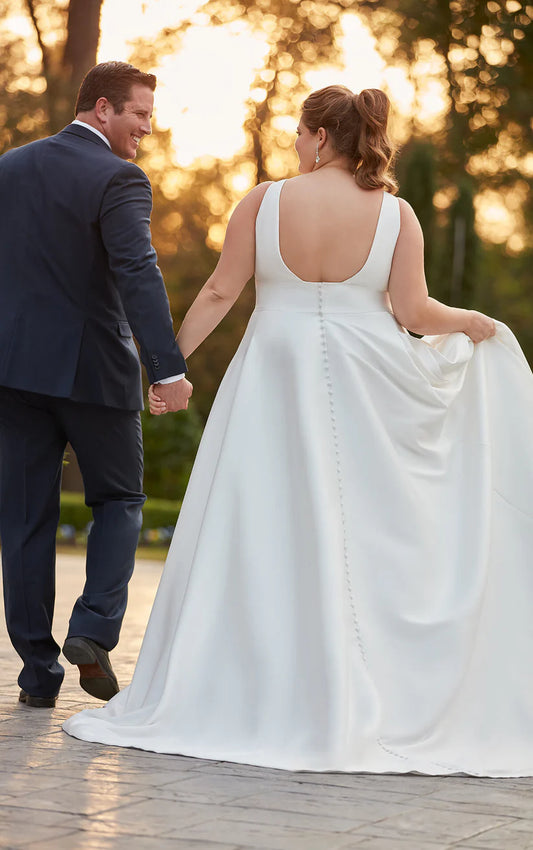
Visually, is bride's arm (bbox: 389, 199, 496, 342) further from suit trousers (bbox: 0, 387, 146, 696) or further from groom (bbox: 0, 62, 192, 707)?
suit trousers (bbox: 0, 387, 146, 696)

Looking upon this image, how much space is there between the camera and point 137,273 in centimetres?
404

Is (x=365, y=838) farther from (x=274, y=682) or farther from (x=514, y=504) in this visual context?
(x=514, y=504)

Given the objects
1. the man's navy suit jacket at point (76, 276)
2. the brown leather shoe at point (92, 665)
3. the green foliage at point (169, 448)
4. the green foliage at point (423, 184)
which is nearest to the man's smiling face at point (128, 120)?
the man's navy suit jacket at point (76, 276)

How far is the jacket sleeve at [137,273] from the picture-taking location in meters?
4.04

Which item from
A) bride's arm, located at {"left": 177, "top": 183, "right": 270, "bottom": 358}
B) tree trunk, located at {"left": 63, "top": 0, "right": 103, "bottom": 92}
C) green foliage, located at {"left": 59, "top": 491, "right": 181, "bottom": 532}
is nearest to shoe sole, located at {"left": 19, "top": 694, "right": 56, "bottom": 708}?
bride's arm, located at {"left": 177, "top": 183, "right": 270, "bottom": 358}

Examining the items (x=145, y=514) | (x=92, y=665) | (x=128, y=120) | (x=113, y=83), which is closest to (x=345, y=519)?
(x=92, y=665)

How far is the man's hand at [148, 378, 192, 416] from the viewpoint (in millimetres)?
4078

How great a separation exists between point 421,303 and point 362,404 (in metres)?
0.42

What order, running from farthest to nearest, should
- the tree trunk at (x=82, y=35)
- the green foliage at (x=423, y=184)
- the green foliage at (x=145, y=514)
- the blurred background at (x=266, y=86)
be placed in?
the green foliage at (x=423, y=184)
the blurred background at (x=266, y=86)
the tree trunk at (x=82, y=35)
the green foliage at (x=145, y=514)

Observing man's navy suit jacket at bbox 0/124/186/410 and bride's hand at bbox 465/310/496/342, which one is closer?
man's navy suit jacket at bbox 0/124/186/410

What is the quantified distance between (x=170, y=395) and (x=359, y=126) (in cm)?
106

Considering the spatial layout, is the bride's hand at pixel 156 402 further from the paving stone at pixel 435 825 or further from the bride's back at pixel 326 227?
the paving stone at pixel 435 825

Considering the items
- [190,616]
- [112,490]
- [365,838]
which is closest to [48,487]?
[112,490]

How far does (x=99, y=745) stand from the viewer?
3.55 meters
